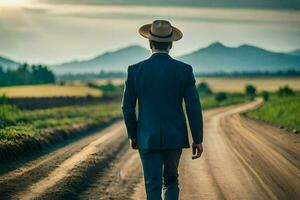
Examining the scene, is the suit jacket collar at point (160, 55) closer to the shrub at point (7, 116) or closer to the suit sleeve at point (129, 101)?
the suit sleeve at point (129, 101)

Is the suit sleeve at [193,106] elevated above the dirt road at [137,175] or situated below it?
above

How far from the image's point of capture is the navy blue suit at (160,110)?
791 cm

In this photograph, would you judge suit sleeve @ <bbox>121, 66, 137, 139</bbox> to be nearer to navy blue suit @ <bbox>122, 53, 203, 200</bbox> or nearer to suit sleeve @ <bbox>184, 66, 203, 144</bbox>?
navy blue suit @ <bbox>122, 53, 203, 200</bbox>

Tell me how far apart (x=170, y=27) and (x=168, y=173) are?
1568mm

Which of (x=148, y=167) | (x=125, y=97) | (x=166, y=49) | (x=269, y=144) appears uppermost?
(x=166, y=49)

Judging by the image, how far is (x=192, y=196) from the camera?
12.3 meters

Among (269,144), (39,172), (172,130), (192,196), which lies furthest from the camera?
(269,144)

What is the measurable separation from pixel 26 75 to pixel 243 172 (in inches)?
4494

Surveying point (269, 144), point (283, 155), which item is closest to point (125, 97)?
point (283, 155)

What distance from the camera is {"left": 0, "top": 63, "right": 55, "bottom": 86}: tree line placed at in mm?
120500

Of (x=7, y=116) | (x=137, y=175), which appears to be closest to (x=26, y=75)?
(x=7, y=116)

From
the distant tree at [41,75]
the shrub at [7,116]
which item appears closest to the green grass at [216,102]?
the distant tree at [41,75]

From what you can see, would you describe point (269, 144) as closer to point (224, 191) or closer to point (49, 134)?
point (49, 134)

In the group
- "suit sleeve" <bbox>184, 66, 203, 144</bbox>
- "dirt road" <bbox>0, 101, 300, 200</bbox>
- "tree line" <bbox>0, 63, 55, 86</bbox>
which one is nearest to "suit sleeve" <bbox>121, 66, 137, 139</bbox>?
"suit sleeve" <bbox>184, 66, 203, 144</bbox>
